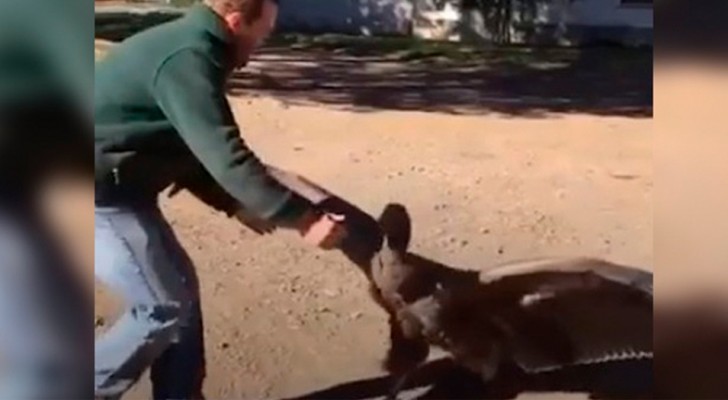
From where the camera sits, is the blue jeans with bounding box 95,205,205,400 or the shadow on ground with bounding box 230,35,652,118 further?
the blue jeans with bounding box 95,205,205,400

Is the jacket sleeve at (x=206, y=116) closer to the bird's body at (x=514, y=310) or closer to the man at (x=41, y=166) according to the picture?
the man at (x=41, y=166)

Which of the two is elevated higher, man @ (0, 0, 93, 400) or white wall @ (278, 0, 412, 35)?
white wall @ (278, 0, 412, 35)

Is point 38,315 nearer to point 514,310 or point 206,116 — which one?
point 206,116

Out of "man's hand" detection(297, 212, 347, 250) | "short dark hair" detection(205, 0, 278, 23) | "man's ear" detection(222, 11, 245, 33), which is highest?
"short dark hair" detection(205, 0, 278, 23)

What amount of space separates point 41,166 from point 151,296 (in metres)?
0.60

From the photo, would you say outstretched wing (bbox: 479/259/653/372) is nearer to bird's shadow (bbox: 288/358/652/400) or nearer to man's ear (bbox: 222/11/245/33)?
bird's shadow (bbox: 288/358/652/400)

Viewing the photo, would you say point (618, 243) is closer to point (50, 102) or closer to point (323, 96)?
point (323, 96)

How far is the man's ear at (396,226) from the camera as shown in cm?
524

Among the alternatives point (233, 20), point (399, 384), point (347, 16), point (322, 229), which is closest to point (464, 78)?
point (347, 16)

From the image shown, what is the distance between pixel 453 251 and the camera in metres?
5.27

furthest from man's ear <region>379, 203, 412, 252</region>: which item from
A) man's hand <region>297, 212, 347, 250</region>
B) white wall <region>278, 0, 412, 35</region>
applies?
white wall <region>278, 0, 412, 35</region>

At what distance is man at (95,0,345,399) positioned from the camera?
5.20 metres

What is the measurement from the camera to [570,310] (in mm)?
5312

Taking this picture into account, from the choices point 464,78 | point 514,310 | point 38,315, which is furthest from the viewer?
point 38,315
